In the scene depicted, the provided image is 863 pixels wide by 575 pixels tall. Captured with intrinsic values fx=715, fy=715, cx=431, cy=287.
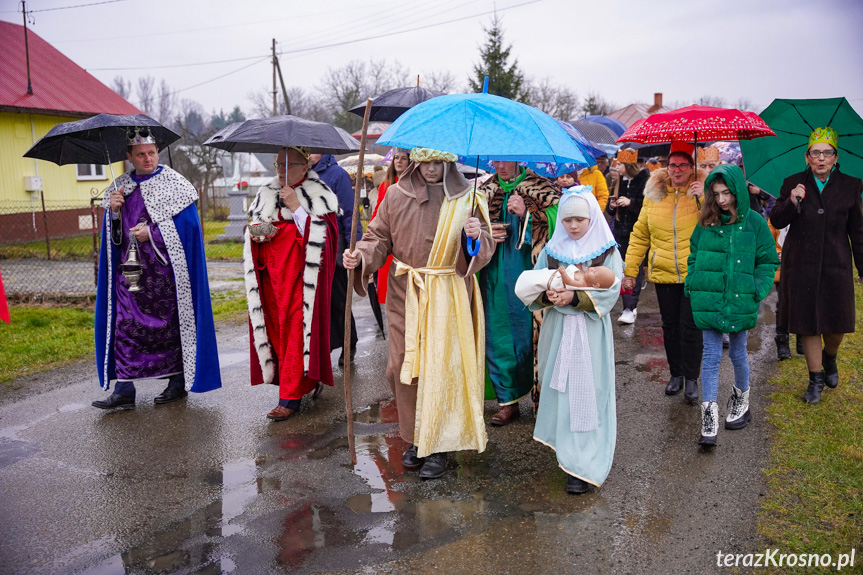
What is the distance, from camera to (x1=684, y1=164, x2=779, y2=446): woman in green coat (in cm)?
465

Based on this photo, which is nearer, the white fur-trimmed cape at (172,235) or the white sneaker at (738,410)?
the white sneaker at (738,410)

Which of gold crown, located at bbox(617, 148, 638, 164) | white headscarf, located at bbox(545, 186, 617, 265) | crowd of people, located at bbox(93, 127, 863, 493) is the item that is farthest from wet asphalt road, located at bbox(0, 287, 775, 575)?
gold crown, located at bbox(617, 148, 638, 164)

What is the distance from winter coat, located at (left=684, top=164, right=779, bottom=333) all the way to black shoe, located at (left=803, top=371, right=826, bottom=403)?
4.19 feet

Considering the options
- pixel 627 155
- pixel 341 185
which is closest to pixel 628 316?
pixel 627 155

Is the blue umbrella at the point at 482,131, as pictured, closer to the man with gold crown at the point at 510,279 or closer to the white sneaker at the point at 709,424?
the man with gold crown at the point at 510,279

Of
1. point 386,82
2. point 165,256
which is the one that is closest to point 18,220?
point 165,256

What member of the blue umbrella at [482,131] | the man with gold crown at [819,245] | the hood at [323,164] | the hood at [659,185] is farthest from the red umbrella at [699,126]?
the hood at [323,164]

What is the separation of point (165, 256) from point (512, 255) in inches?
110

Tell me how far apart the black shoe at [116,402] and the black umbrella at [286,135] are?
216cm

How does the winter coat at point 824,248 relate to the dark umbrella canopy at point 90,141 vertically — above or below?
below

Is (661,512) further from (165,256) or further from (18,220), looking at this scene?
(18,220)

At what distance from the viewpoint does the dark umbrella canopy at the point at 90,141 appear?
5.47 m

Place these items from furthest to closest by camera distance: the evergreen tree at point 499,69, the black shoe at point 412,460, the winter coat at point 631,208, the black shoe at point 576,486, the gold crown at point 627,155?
the evergreen tree at point 499,69 → the winter coat at point 631,208 → the gold crown at point 627,155 → the black shoe at point 412,460 → the black shoe at point 576,486

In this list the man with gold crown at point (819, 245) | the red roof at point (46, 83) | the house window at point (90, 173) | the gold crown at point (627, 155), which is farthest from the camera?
the house window at point (90, 173)
